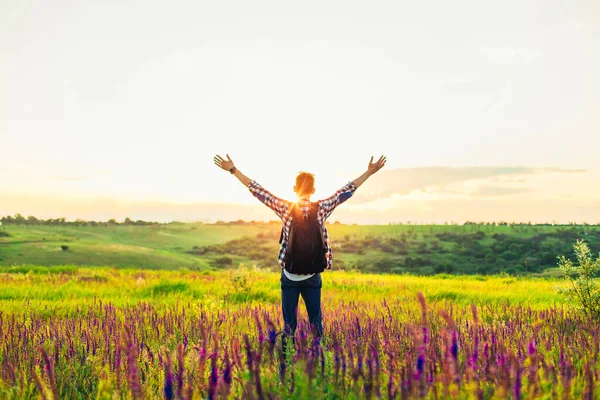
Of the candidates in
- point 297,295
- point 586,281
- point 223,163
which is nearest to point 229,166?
point 223,163

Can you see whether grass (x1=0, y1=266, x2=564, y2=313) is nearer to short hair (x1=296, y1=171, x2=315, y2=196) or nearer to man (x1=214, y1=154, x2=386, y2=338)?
man (x1=214, y1=154, x2=386, y2=338)

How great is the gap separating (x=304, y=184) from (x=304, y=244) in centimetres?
71

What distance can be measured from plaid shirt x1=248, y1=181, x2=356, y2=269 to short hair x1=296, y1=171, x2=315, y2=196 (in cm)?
13

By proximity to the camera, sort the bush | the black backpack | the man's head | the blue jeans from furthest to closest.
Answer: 1. the bush
2. the blue jeans
3. the man's head
4. the black backpack

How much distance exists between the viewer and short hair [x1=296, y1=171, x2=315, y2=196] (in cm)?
602

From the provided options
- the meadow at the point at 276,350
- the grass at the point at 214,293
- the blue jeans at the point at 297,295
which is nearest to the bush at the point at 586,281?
the meadow at the point at 276,350

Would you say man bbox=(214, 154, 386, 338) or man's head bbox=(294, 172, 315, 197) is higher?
man's head bbox=(294, 172, 315, 197)

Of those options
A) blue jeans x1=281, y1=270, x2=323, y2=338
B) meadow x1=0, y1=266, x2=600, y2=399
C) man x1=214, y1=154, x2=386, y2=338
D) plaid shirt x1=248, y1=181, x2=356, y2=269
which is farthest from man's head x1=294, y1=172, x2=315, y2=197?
meadow x1=0, y1=266, x2=600, y2=399

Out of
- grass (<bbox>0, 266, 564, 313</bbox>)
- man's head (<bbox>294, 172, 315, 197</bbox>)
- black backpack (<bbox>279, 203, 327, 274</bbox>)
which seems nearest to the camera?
black backpack (<bbox>279, 203, 327, 274</bbox>)

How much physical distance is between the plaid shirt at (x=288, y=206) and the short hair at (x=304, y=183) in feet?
0.42

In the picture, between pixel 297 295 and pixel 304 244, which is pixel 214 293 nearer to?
pixel 297 295

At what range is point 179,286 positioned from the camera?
14.3 m

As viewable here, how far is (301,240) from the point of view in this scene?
19.4ft

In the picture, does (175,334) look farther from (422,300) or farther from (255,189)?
(422,300)
